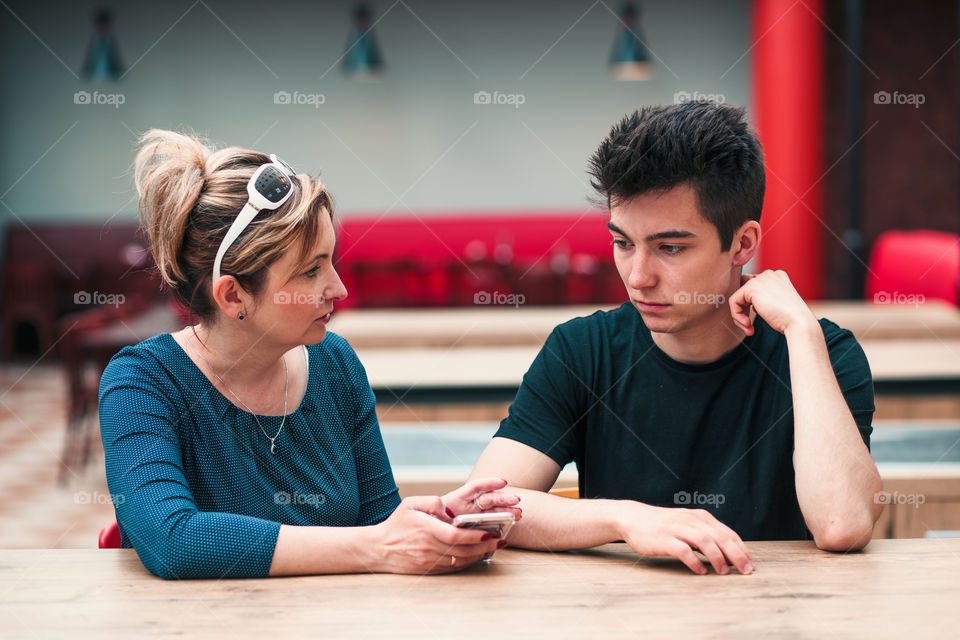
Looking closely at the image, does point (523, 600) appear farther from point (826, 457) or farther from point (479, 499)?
point (826, 457)

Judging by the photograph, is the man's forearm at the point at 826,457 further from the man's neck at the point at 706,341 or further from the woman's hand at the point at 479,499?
the woman's hand at the point at 479,499

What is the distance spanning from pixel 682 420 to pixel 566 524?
354 millimetres

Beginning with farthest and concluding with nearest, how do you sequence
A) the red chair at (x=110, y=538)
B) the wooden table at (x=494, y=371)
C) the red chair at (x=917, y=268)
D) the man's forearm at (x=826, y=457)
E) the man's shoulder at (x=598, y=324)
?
the red chair at (x=917, y=268), the wooden table at (x=494, y=371), the man's shoulder at (x=598, y=324), the red chair at (x=110, y=538), the man's forearm at (x=826, y=457)

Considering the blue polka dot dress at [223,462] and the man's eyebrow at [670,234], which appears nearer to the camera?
the blue polka dot dress at [223,462]

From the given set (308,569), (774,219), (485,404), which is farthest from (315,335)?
(774,219)

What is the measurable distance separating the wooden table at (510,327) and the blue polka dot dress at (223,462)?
196cm

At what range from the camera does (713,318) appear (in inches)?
61.8

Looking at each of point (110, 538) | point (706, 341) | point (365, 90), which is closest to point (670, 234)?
point (706, 341)

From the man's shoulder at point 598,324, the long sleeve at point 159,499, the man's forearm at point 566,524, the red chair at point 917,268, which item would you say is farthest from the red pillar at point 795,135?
the long sleeve at point 159,499

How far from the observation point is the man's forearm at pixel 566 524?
4.26 ft

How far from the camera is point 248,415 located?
1472 millimetres

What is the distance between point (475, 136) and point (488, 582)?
7.55 meters

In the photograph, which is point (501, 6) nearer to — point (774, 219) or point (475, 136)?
point (475, 136)

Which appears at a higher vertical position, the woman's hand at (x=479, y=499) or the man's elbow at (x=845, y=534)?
the woman's hand at (x=479, y=499)
